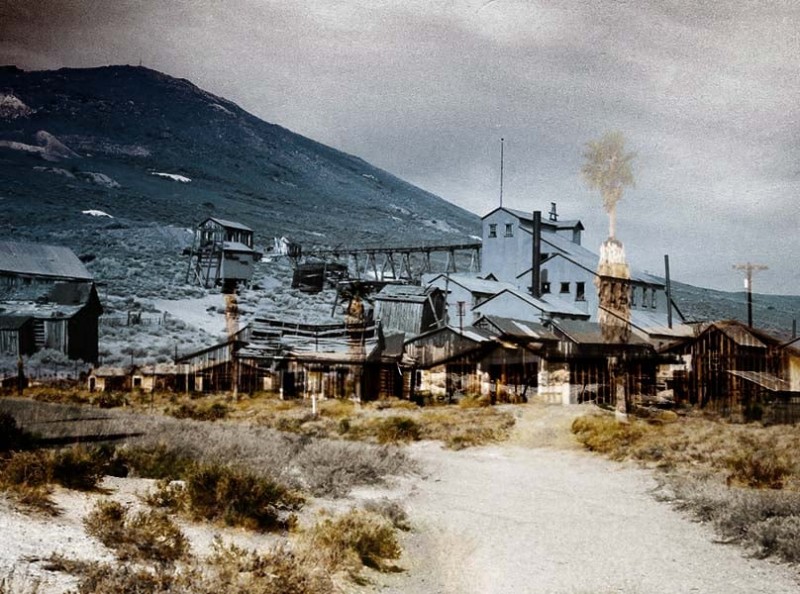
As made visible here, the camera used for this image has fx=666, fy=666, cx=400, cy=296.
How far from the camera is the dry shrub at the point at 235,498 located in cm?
516

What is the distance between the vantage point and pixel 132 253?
7656mm

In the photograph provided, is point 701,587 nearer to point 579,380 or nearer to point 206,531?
point 206,531

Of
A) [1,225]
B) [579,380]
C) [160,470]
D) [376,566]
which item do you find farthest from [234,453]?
[579,380]

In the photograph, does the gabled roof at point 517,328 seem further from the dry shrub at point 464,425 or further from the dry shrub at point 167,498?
the dry shrub at point 167,498

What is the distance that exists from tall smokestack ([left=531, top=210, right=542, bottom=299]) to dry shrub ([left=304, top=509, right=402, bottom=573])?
485cm

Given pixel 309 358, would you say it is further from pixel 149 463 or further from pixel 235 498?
pixel 235 498

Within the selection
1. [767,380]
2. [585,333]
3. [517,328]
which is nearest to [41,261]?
[517,328]

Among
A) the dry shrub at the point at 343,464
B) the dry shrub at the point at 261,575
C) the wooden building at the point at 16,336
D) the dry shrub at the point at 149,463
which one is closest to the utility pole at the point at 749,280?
the dry shrub at the point at 343,464

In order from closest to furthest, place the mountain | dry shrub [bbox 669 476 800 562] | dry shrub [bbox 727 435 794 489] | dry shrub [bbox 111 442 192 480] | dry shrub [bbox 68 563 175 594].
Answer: dry shrub [bbox 68 563 175 594], dry shrub [bbox 669 476 800 562], dry shrub [bbox 111 442 192 480], dry shrub [bbox 727 435 794 489], the mountain

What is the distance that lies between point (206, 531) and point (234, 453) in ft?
5.94

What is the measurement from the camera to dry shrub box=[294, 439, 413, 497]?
6.53 meters

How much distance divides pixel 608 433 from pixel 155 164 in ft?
21.4

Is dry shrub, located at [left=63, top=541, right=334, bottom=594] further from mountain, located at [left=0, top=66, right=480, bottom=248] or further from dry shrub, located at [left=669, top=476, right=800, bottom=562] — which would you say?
mountain, located at [left=0, top=66, right=480, bottom=248]

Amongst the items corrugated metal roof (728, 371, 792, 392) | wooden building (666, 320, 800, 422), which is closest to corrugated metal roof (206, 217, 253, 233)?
wooden building (666, 320, 800, 422)
